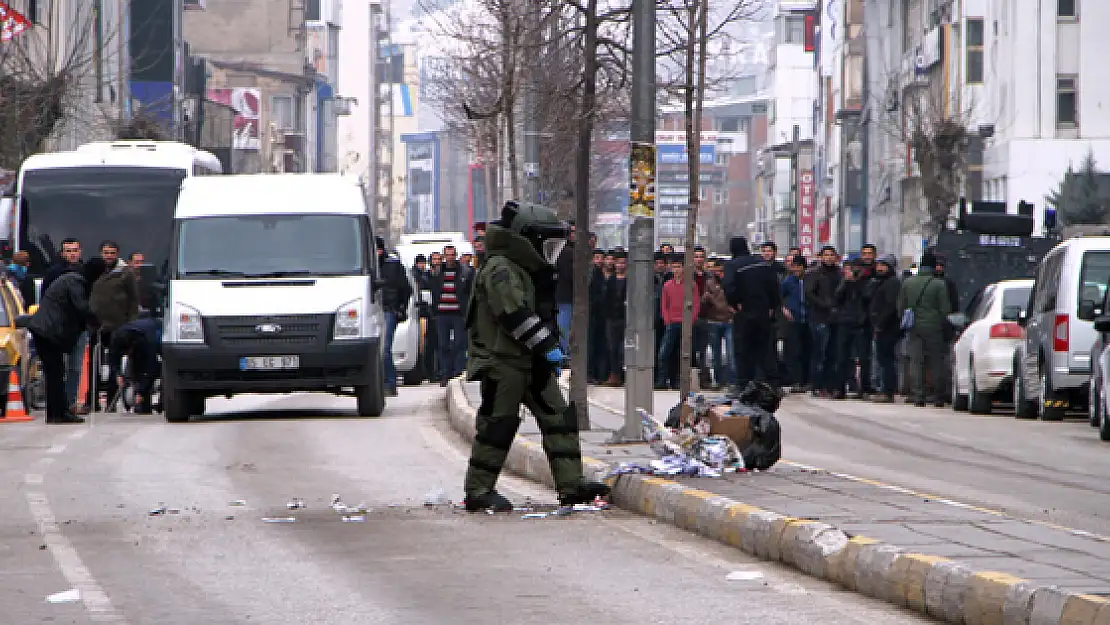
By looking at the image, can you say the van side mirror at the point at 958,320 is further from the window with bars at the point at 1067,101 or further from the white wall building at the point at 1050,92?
the window with bars at the point at 1067,101

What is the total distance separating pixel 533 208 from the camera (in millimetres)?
11562

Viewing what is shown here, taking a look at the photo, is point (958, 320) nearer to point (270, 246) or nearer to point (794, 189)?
point (270, 246)

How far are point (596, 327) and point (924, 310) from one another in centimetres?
496

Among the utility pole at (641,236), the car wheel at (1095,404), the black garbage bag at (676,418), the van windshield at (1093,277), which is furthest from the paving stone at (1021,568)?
the van windshield at (1093,277)

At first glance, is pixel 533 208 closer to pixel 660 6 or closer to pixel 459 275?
pixel 660 6

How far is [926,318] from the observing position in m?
24.3

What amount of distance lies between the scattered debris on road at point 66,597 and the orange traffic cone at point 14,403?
13408 millimetres

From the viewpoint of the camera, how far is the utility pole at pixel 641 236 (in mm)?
14180

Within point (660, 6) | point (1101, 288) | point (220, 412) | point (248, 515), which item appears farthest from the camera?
point (220, 412)

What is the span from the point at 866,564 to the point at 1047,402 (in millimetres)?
13646

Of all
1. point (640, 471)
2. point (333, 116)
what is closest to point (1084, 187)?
point (640, 471)

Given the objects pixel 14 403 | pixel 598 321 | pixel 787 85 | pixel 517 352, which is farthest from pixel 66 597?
pixel 787 85

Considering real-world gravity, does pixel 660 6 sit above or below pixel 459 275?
above

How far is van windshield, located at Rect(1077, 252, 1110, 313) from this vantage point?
20.5 m
